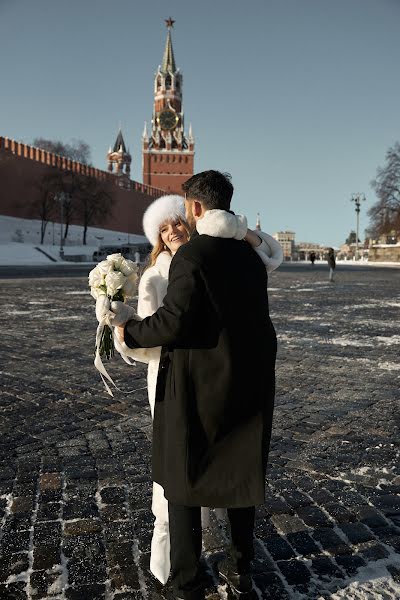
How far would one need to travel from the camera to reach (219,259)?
172 centimetres

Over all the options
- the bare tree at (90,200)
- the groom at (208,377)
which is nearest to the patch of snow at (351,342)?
the groom at (208,377)

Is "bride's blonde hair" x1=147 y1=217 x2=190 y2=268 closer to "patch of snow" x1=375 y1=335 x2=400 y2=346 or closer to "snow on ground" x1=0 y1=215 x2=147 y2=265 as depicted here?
"patch of snow" x1=375 y1=335 x2=400 y2=346

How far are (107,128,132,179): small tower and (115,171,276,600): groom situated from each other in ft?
275

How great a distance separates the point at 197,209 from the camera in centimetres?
183

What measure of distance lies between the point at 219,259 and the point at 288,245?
13761cm

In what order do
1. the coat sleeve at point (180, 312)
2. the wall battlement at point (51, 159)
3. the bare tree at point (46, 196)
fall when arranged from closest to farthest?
the coat sleeve at point (180, 312)
the wall battlement at point (51, 159)
the bare tree at point (46, 196)

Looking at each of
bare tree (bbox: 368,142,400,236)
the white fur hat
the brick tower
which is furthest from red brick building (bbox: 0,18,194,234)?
the white fur hat

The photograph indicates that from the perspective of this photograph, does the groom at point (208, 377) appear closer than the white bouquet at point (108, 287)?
Yes

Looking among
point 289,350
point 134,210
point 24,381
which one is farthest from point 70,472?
point 134,210

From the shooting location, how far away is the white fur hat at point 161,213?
6.96 ft

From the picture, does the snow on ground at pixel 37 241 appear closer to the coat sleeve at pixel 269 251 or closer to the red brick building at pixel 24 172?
the red brick building at pixel 24 172

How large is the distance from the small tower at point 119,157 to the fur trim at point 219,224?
83.8m

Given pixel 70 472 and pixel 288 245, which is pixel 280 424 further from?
pixel 288 245

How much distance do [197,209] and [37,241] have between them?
47.6m
